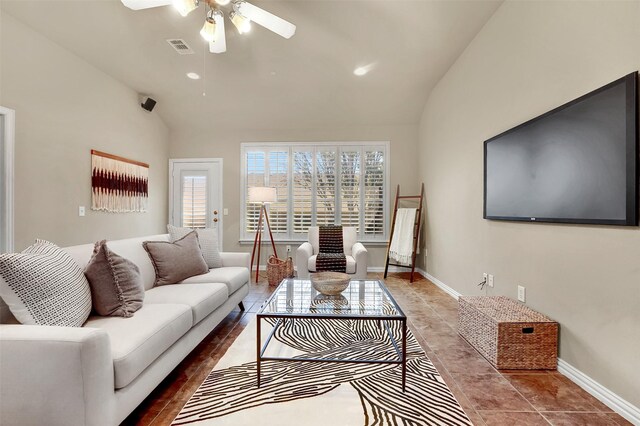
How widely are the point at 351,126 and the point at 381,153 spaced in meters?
0.70

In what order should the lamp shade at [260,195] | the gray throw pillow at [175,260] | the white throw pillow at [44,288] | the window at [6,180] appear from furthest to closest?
1. the lamp shade at [260,195]
2. the window at [6,180]
3. the gray throw pillow at [175,260]
4. the white throw pillow at [44,288]

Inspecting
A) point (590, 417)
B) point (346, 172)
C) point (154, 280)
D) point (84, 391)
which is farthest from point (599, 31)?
point (346, 172)

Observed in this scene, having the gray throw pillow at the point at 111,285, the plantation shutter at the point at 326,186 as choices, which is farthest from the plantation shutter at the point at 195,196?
the gray throw pillow at the point at 111,285

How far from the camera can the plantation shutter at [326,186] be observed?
5.37m

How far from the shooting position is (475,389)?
1.83 metres

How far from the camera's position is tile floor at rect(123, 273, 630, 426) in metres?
1.58

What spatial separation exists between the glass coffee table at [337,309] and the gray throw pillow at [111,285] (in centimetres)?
79

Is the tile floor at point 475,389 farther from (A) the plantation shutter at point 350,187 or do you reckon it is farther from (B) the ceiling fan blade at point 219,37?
(A) the plantation shutter at point 350,187

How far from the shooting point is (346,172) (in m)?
5.36

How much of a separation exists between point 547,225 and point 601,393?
102 centimetres

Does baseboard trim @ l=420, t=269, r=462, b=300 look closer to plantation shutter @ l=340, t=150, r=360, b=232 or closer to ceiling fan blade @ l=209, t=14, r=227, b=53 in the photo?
plantation shutter @ l=340, t=150, r=360, b=232

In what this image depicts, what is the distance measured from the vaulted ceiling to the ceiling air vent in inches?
2.2

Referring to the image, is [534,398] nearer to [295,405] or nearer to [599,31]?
[295,405]

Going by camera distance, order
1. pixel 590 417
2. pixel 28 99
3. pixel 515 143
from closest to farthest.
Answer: pixel 590 417 → pixel 515 143 → pixel 28 99
